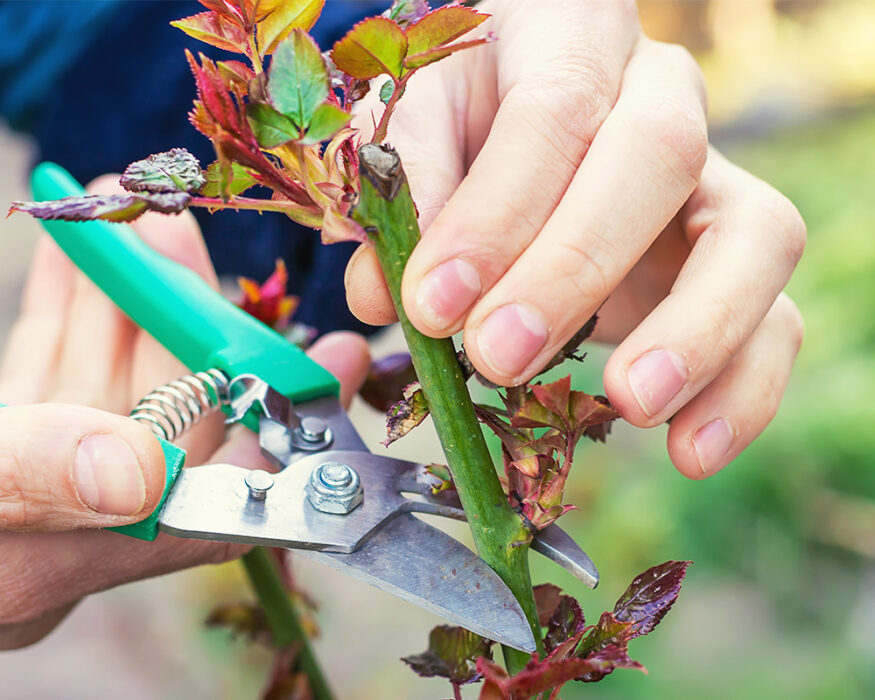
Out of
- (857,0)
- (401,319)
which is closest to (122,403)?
(401,319)

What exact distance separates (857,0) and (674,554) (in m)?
2.13

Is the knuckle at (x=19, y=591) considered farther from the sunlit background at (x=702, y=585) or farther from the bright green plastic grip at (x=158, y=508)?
the sunlit background at (x=702, y=585)

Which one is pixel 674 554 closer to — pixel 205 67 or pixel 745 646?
pixel 745 646

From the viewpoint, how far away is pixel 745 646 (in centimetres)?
124

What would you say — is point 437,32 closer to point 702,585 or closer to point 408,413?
point 408,413

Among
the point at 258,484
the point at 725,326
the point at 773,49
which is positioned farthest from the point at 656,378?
the point at 773,49

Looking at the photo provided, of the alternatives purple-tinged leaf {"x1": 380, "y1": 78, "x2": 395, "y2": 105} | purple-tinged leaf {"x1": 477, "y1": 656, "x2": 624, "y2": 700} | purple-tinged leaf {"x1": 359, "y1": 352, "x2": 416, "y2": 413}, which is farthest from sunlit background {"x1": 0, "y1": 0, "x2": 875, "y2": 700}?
purple-tinged leaf {"x1": 380, "y1": 78, "x2": 395, "y2": 105}

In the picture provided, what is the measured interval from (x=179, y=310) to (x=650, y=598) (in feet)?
1.80

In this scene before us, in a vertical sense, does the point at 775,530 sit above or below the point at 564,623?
below

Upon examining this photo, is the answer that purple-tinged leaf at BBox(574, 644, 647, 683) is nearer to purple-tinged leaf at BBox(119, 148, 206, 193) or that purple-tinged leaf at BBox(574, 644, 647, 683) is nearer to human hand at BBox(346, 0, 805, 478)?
human hand at BBox(346, 0, 805, 478)

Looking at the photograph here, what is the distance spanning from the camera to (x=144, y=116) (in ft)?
4.53

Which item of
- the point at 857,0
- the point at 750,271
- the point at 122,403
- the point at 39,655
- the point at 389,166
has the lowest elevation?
the point at 39,655

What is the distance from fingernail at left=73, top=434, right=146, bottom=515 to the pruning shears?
37 mm

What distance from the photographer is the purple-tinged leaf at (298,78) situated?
0.40 meters
